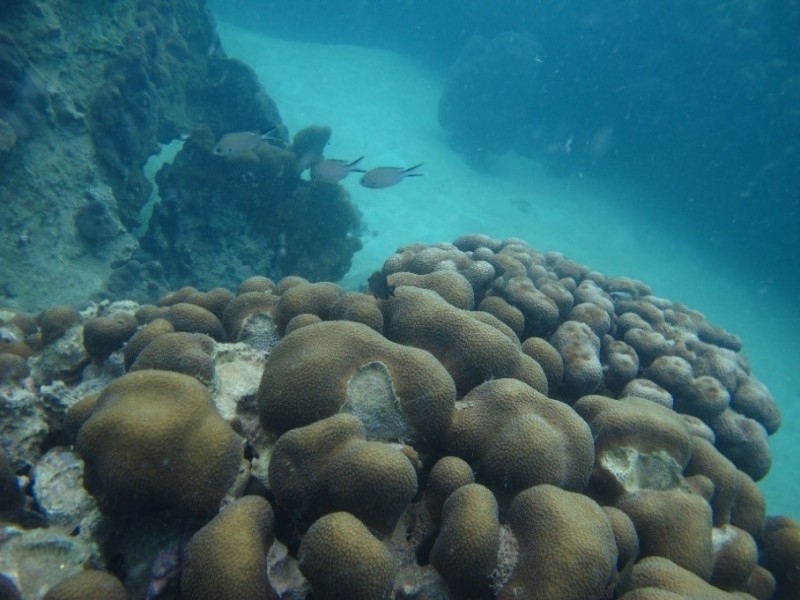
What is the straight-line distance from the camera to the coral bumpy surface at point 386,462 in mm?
1963

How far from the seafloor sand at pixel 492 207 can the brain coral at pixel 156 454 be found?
9790mm

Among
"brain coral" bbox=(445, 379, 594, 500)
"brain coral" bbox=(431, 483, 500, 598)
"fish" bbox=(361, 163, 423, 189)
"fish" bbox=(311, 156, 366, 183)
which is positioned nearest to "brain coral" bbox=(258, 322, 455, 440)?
"brain coral" bbox=(445, 379, 594, 500)

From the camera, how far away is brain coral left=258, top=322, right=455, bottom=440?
2408 millimetres

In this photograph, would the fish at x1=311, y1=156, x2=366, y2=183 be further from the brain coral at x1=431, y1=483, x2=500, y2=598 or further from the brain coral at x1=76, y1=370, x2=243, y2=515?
the brain coral at x1=431, y1=483, x2=500, y2=598

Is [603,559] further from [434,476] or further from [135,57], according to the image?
[135,57]

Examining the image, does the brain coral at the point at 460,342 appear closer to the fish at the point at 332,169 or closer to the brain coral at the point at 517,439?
the brain coral at the point at 517,439

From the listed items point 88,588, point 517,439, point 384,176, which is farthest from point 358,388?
point 384,176

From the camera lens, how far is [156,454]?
1977mm

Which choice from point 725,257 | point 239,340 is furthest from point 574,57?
point 239,340

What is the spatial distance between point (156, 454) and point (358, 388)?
1.02 m

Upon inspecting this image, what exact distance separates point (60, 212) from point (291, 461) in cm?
767

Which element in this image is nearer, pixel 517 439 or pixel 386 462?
pixel 386 462

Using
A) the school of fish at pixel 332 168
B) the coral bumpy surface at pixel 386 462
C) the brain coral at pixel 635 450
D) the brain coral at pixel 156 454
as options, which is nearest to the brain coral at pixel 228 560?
the coral bumpy surface at pixel 386 462

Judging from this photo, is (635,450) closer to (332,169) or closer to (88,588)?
(88,588)
